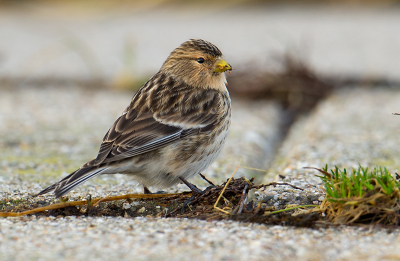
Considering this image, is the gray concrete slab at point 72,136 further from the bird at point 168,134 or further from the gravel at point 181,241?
the gravel at point 181,241

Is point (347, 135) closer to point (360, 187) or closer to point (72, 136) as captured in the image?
point (360, 187)

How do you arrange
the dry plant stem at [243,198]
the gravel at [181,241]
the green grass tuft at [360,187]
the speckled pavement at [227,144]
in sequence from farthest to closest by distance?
the dry plant stem at [243,198], the green grass tuft at [360,187], the speckled pavement at [227,144], the gravel at [181,241]

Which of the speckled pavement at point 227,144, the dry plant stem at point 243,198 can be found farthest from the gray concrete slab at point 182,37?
the dry plant stem at point 243,198

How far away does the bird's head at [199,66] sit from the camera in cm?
430

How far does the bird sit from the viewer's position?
11.5 feet

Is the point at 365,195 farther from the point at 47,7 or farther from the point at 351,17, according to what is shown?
the point at 47,7

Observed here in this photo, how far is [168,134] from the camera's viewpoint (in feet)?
12.1

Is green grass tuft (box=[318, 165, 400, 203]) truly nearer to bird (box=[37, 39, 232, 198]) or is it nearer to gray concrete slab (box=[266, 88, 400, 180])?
bird (box=[37, 39, 232, 198])

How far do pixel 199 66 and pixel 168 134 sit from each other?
87cm

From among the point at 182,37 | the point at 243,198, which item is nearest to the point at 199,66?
the point at 243,198

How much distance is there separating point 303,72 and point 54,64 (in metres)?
3.96

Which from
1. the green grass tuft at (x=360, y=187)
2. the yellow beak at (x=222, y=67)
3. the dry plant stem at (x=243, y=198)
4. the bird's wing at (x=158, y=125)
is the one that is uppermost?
the yellow beak at (x=222, y=67)

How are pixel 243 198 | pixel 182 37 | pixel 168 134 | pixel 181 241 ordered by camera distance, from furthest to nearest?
pixel 182 37 → pixel 168 134 → pixel 243 198 → pixel 181 241

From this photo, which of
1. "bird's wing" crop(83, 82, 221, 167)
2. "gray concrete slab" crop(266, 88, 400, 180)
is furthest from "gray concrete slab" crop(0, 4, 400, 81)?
"bird's wing" crop(83, 82, 221, 167)
